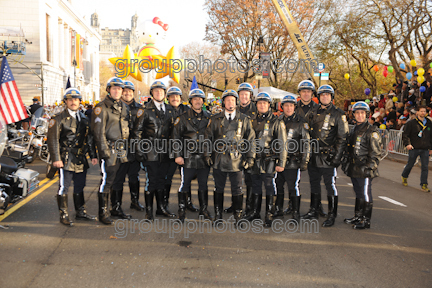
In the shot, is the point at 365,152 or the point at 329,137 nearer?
the point at 365,152

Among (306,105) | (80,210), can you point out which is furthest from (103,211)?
(306,105)

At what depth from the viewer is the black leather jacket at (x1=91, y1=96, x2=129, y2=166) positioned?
5.65 meters

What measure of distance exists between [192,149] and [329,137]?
239 cm

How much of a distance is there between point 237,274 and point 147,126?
10.3ft

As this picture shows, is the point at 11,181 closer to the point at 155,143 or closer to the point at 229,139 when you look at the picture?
the point at 155,143

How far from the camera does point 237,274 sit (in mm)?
4023

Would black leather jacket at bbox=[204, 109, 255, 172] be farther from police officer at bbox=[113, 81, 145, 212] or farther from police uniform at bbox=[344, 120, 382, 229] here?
police uniform at bbox=[344, 120, 382, 229]

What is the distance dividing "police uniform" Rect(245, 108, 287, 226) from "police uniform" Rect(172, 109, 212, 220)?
870mm

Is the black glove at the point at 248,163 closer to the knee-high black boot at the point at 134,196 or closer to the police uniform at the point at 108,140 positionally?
the police uniform at the point at 108,140

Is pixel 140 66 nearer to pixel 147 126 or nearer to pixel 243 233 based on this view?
pixel 147 126

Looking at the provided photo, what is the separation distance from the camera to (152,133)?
6.14m

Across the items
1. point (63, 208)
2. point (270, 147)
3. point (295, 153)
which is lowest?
point (63, 208)

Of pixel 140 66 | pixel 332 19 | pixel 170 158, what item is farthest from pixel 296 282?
pixel 332 19

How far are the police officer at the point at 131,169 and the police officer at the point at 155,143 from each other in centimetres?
16
